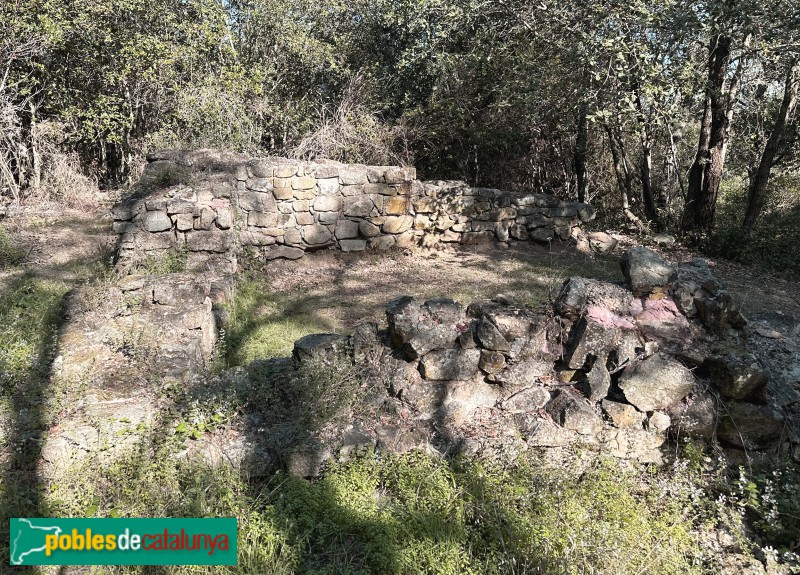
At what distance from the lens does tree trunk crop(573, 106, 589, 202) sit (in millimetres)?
9700

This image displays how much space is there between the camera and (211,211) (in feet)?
21.2

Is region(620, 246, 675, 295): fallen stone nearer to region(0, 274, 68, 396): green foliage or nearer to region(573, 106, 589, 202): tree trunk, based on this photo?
region(0, 274, 68, 396): green foliage

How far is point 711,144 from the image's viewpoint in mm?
8477

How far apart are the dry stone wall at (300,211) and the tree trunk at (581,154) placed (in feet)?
4.95

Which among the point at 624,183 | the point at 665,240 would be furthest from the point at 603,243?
the point at 624,183

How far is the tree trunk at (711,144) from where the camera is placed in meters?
7.98

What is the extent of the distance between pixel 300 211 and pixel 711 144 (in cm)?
628

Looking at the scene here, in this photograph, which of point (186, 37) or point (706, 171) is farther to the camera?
point (186, 37)

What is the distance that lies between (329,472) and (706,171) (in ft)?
26.6

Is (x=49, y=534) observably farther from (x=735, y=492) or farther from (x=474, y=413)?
(x=735, y=492)

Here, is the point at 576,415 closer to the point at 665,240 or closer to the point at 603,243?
the point at 603,243

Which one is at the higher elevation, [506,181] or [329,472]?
[506,181]

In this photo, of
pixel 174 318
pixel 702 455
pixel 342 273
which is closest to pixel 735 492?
pixel 702 455

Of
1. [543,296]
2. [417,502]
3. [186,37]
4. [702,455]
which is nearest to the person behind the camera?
[417,502]
